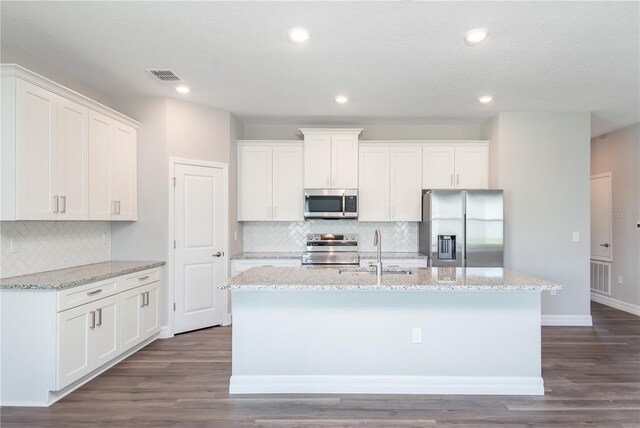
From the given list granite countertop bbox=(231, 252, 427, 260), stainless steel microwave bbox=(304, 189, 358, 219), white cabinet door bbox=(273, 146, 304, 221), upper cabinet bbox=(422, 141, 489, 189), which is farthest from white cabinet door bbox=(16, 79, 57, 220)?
upper cabinet bbox=(422, 141, 489, 189)

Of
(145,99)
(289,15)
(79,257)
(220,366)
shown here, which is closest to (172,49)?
(289,15)

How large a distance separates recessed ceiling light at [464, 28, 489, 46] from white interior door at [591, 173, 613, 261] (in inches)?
176

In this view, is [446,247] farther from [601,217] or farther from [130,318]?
[130,318]

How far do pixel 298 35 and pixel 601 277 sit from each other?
6191 mm

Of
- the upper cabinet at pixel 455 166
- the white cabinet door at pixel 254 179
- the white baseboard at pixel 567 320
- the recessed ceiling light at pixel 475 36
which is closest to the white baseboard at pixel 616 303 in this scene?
the white baseboard at pixel 567 320

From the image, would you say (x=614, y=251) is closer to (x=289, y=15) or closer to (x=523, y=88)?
(x=523, y=88)

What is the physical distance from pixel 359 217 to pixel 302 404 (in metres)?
2.84

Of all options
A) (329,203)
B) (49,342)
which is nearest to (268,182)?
(329,203)

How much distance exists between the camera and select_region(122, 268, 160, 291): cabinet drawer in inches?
137

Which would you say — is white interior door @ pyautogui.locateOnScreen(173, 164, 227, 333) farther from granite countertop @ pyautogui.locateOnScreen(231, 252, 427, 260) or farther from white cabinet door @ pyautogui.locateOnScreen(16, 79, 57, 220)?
white cabinet door @ pyautogui.locateOnScreen(16, 79, 57, 220)

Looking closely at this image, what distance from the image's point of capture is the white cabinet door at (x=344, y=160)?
4918 mm

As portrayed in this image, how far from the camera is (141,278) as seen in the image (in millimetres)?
3713

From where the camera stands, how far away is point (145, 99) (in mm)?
4168

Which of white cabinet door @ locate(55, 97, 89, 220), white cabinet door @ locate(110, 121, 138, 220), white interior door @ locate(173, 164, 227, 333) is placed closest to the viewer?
white cabinet door @ locate(55, 97, 89, 220)
